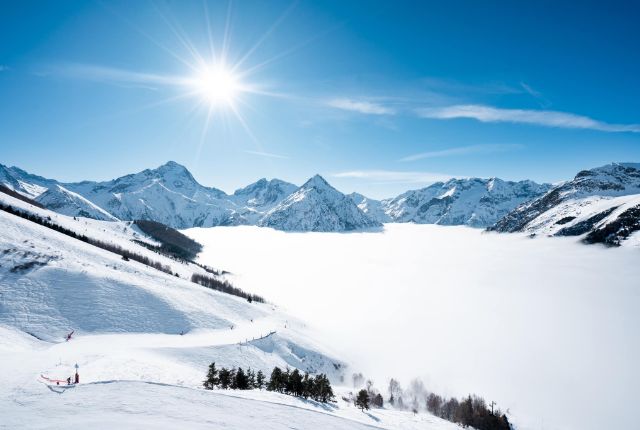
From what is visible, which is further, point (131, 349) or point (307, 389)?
point (131, 349)

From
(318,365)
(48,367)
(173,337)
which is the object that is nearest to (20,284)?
(173,337)

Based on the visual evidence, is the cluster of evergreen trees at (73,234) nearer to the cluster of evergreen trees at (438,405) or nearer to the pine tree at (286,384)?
the cluster of evergreen trees at (438,405)

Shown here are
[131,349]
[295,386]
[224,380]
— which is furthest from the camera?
[131,349]

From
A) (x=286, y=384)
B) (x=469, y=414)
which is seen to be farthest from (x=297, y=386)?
(x=469, y=414)

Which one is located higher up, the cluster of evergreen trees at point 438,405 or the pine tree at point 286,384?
the pine tree at point 286,384

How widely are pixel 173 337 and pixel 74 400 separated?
6419 cm

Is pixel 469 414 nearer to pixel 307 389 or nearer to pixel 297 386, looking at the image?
pixel 307 389

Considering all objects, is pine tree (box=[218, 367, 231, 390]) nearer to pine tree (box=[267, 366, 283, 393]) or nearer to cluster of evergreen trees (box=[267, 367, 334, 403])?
pine tree (box=[267, 366, 283, 393])

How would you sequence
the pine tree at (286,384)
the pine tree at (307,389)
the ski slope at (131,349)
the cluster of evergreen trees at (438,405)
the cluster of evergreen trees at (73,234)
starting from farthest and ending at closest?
the cluster of evergreen trees at (73,234)
the cluster of evergreen trees at (438,405)
the pine tree at (307,389)
the pine tree at (286,384)
the ski slope at (131,349)

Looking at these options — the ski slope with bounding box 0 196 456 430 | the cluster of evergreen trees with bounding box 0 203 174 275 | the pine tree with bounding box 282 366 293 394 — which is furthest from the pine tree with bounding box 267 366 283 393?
the cluster of evergreen trees with bounding box 0 203 174 275

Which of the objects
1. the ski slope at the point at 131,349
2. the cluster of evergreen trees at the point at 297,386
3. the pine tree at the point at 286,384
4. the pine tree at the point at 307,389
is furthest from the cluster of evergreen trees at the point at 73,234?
the pine tree at the point at 307,389

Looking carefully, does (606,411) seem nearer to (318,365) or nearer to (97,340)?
(318,365)

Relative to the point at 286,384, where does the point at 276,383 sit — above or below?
above

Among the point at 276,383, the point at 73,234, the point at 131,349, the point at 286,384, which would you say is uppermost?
the point at 73,234
